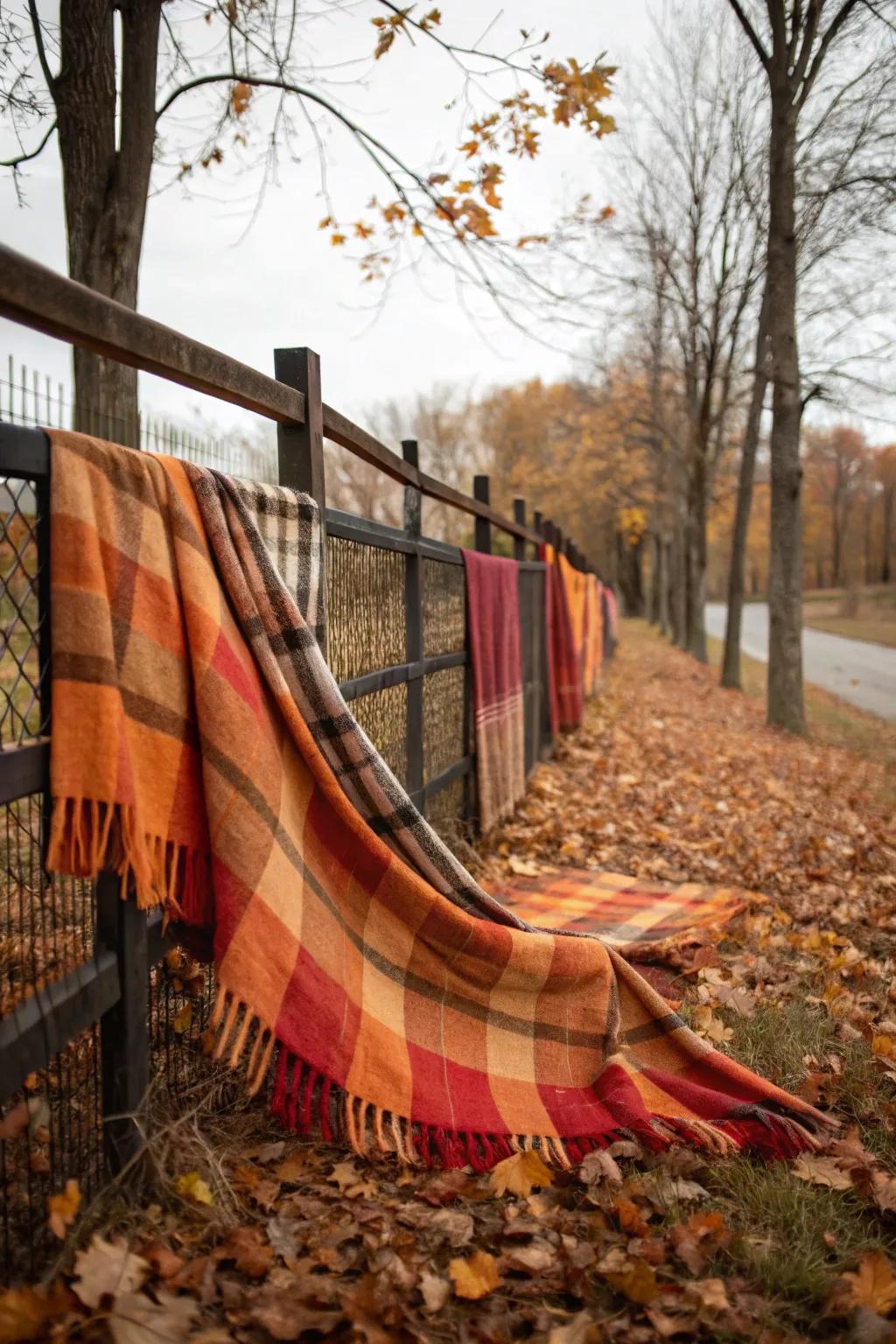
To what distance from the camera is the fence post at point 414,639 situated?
4.11 metres

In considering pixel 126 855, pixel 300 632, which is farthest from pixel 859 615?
pixel 126 855

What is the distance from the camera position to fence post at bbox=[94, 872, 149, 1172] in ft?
5.92

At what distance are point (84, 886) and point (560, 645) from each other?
7.07 metres

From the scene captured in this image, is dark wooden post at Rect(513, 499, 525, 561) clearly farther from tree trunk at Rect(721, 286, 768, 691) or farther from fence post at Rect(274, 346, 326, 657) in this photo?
tree trunk at Rect(721, 286, 768, 691)

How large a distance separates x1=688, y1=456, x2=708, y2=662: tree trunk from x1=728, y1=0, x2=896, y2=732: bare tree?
6666 millimetres

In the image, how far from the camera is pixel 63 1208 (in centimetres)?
167

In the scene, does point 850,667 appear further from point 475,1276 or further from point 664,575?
point 475,1276

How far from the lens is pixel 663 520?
2881 cm

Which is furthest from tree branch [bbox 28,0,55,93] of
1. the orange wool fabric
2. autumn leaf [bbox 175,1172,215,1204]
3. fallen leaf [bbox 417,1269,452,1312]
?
the orange wool fabric

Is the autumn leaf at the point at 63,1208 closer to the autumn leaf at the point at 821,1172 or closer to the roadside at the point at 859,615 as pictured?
the autumn leaf at the point at 821,1172

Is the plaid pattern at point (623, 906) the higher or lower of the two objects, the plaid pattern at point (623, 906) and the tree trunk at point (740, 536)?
the lower

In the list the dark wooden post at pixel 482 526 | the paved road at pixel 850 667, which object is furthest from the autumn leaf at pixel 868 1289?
the paved road at pixel 850 667

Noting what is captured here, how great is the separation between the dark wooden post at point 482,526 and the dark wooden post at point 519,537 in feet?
3.64

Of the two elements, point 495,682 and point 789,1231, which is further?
point 495,682
